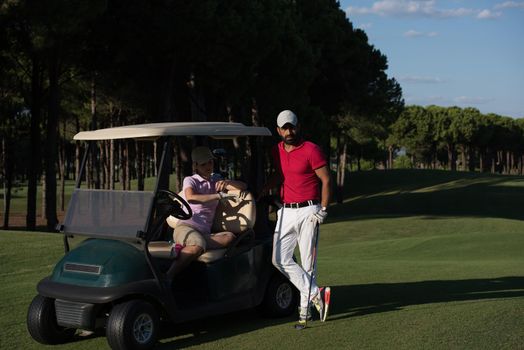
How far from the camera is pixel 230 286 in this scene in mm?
7496

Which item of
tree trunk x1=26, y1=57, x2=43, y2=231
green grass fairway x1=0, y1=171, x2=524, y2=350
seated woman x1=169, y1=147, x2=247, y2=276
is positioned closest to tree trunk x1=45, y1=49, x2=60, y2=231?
tree trunk x1=26, y1=57, x2=43, y2=231

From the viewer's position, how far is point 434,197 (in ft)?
158

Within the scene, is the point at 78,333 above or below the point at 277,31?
below

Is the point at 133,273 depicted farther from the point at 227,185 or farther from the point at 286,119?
the point at 286,119

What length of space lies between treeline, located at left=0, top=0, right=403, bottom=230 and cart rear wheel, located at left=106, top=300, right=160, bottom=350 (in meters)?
12.4

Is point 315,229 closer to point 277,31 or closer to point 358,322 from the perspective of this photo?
point 358,322

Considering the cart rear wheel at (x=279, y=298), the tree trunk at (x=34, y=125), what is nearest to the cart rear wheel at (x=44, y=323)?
the cart rear wheel at (x=279, y=298)

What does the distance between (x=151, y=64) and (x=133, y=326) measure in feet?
72.0

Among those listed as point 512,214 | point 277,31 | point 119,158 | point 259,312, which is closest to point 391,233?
point 277,31

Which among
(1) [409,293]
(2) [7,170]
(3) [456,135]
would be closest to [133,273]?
(1) [409,293]

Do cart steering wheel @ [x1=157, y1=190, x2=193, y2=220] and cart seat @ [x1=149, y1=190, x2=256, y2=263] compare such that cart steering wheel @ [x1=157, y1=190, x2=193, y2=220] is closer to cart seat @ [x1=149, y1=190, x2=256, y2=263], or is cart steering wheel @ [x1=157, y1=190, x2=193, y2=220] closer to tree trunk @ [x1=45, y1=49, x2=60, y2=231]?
cart seat @ [x1=149, y1=190, x2=256, y2=263]

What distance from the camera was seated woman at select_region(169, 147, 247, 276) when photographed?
7.19 m

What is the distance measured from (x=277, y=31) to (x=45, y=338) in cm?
2442

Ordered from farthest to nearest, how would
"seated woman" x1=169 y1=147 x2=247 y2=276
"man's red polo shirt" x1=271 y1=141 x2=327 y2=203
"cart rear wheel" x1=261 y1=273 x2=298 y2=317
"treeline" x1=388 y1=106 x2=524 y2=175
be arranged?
"treeline" x1=388 y1=106 x2=524 y2=175 < "cart rear wheel" x1=261 y1=273 x2=298 y2=317 < "man's red polo shirt" x1=271 y1=141 x2=327 y2=203 < "seated woman" x1=169 y1=147 x2=247 y2=276
